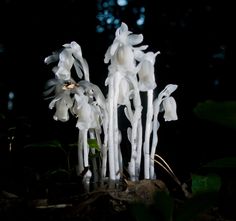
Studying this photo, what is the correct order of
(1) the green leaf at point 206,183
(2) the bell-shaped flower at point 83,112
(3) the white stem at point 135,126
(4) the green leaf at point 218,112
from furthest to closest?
(3) the white stem at point 135,126
(2) the bell-shaped flower at point 83,112
(1) the green leaf at point 206,183
(4) the green leaf at point 218,112

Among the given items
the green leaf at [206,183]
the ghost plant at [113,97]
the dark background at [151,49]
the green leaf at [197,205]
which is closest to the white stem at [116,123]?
the ghost plant at [113,97]

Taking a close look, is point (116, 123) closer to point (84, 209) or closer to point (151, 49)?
point (84, 209)

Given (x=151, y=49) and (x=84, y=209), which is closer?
(x=84, y=209)

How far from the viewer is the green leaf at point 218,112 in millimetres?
793

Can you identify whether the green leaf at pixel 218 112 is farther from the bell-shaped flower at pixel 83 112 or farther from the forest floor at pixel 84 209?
the bell-shaped flower at pixel 83 112

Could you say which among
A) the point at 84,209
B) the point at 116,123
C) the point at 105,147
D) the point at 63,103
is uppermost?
the point at 63,103

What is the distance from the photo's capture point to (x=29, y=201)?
1.27m

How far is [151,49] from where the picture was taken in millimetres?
5352

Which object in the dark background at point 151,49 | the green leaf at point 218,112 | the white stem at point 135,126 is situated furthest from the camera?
the dark background at point 151,49

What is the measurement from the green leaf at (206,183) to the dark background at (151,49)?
2.08 metres

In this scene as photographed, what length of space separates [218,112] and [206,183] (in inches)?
22.7

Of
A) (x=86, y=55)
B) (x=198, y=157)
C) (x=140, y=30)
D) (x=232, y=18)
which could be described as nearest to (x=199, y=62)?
(x=232, y=18)

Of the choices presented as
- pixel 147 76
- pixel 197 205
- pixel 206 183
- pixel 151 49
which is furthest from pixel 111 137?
pixel 151 49

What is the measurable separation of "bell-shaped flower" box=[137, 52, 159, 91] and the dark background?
1.72 metres
